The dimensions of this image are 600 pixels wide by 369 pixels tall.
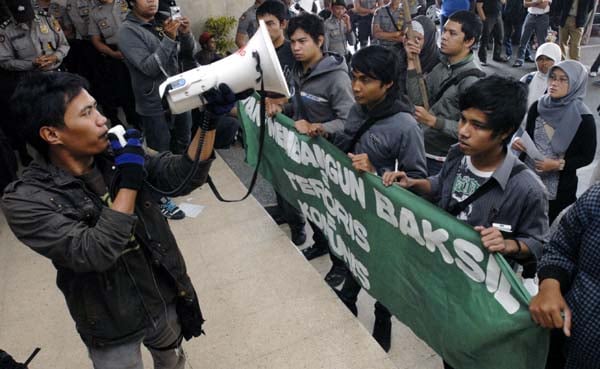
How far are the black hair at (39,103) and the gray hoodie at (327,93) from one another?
5.40 ft

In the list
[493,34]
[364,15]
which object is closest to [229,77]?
[364,15]

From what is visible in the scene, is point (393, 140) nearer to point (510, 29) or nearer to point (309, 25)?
point (309, 25)

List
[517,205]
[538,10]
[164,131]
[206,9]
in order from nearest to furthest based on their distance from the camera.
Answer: [517,205]
[164,131]
[206,9]
[538,10]

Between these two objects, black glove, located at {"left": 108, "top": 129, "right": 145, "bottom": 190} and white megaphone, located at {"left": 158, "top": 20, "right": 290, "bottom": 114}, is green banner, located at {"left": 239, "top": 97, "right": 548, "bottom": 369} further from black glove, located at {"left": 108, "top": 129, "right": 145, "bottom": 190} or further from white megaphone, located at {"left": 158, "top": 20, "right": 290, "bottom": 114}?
black glove, located at {"left": 108, "top": 129, "right": 145, "bottom": 190}

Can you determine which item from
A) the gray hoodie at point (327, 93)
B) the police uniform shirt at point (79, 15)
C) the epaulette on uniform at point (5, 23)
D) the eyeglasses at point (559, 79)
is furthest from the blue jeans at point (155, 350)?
the police uniform shirt at point (79, 15)

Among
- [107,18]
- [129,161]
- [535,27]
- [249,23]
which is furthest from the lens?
[535,27]

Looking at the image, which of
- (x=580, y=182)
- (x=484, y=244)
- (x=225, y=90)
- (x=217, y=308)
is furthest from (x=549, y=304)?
(x=580, y=182)

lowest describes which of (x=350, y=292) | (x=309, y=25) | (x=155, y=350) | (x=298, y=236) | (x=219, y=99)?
(x=298, y=236)

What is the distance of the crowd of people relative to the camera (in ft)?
5.15

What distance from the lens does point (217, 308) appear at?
312cm

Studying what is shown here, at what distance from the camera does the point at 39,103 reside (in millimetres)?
1606

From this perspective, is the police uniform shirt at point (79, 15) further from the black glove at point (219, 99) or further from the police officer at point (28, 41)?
the black glove at point (219, 99)

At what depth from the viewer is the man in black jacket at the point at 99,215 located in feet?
5.11

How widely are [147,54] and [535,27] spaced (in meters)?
7.10
